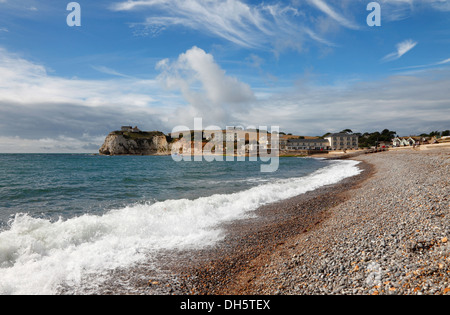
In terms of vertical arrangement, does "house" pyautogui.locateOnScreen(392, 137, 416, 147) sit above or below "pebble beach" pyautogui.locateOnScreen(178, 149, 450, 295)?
above

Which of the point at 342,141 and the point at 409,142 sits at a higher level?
the point at 342,141

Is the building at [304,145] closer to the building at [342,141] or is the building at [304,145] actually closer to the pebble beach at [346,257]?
the building at [342,141]

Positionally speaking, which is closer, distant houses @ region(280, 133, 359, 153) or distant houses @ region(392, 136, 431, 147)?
distant houses @ region(392, 136, 431, 147)

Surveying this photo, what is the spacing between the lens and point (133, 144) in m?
150

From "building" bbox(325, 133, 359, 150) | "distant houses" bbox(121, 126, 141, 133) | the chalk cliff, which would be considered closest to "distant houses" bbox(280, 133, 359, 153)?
"building" bbox(325, 133, 359, 150)

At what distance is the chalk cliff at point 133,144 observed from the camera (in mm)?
148125

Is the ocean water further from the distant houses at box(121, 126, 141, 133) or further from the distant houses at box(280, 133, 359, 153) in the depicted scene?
→ the distant houses at box(121, 126, 141, 133)

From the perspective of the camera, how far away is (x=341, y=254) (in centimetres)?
647

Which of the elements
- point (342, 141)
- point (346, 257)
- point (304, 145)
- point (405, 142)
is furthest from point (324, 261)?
point (342, 141)

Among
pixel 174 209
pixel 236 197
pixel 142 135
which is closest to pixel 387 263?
pixel 174 209

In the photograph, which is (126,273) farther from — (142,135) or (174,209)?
(142,135)

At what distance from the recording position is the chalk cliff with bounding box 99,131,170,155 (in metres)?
148

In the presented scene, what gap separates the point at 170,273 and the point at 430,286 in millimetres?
6161

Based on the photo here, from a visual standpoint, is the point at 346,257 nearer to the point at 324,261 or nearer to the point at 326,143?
the point at 324,261
